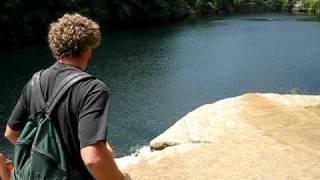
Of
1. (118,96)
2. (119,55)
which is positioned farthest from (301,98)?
(119,55)

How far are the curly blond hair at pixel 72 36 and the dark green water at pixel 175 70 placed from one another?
16100 mm

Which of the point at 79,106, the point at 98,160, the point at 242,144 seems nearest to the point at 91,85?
the point at 79,106

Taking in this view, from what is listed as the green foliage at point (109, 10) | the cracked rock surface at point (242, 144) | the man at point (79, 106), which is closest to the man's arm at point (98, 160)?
the man at point (79, 106)

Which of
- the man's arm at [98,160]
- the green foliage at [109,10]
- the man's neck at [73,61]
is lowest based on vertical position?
the green foliage at [109,10]

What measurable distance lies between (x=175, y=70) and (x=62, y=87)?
37727 mm

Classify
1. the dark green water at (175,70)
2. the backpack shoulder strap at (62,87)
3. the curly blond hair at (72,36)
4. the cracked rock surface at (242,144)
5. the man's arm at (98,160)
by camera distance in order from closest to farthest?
the man's arm at (98,160), the backpack shoulder strap at (62,87), the curly blond hair at (72,36), the cracked rock surface at (242,144), the dark green water at (175,70)

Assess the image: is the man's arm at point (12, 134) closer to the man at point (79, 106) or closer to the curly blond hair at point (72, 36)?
the man at point (79, 106)

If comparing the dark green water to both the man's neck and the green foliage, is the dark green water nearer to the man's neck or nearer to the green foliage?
the green foliage

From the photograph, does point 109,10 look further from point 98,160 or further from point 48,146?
point 98,160

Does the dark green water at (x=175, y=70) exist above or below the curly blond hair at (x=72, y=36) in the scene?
below

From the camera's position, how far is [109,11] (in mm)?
83125

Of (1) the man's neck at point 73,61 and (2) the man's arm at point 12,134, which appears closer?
(1) the man's neck at point 73,61

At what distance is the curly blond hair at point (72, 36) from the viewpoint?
146 inches

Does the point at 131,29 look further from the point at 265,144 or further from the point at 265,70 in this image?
the point at 265,144
